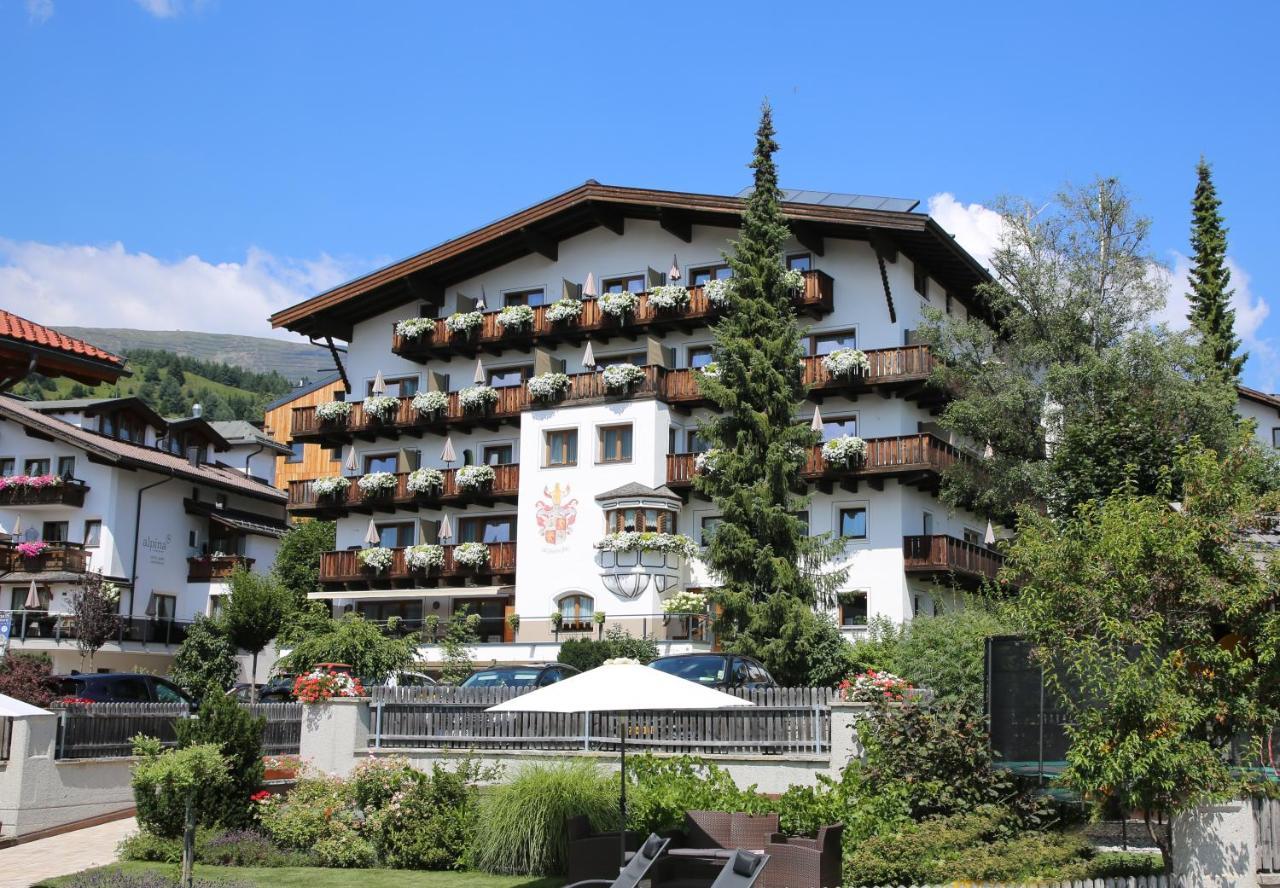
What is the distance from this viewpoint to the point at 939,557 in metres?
38.8

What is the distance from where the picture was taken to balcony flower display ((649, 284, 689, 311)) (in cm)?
4238

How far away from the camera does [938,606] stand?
3988cm

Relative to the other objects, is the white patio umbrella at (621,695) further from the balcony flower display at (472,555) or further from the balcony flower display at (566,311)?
the balcony flower display at (566,311)

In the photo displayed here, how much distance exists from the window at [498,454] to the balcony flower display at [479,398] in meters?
1.91

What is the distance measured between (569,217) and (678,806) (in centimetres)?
3096

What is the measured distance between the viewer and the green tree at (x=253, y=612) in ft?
136

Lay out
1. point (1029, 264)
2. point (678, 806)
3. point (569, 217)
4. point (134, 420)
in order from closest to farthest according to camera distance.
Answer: point (678, 806), point (1029, 264), point (569, 217), point (134, 420)

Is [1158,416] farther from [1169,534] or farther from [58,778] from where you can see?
[58,778]

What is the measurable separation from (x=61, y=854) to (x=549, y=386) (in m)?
26.6

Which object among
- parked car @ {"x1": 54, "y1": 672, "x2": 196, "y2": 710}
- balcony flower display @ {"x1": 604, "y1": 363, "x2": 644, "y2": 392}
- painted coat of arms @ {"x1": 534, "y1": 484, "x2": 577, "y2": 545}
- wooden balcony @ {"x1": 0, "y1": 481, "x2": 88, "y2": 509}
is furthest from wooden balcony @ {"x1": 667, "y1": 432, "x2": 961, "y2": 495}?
wooden balcony @ {"x1": 0, "y1": 481, "x2": 88, "y2": 509}

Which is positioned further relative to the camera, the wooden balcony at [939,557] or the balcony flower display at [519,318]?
the balcony flower display at [519,318]

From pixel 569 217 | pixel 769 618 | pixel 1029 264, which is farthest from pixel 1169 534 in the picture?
pixel 569 217

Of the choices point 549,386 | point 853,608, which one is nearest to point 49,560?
point 549,386

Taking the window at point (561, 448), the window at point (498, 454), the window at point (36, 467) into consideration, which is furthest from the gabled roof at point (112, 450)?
the window at point (561, 448)
